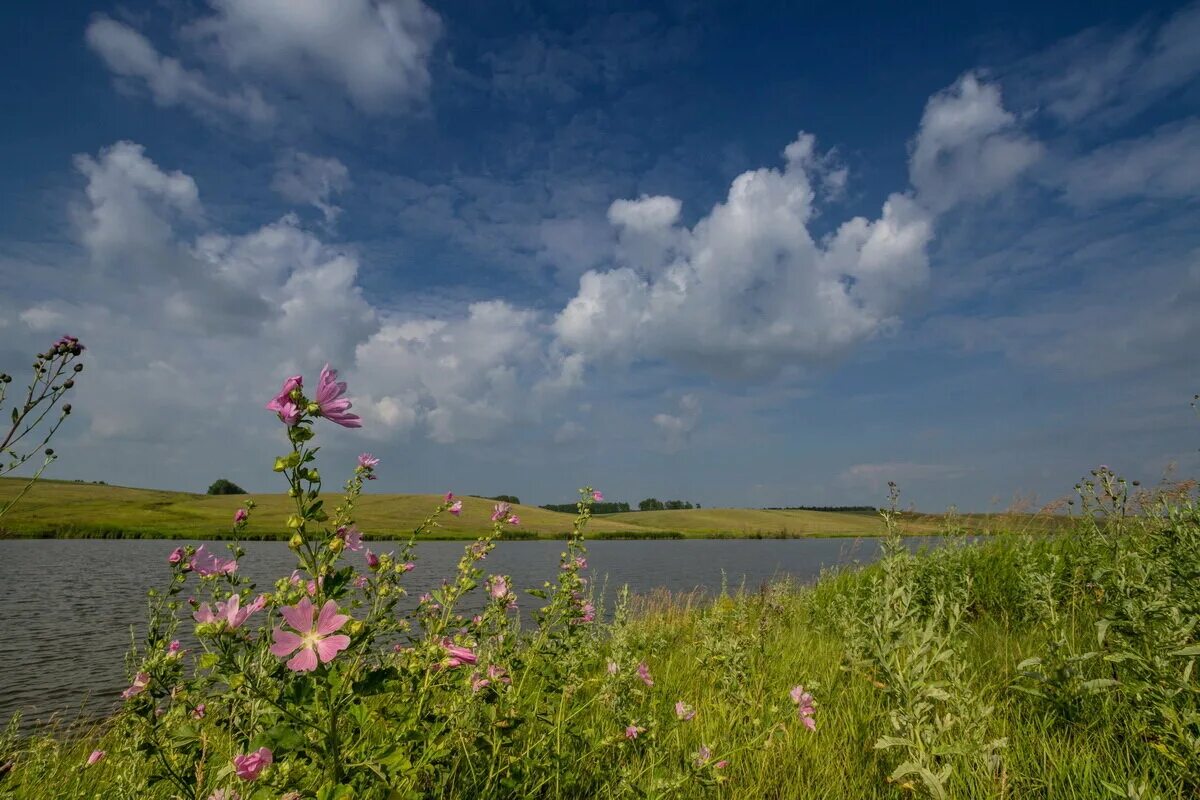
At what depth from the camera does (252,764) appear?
1519 mm

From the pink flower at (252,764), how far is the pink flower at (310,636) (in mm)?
380

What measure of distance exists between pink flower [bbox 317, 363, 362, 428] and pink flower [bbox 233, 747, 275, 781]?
0.89m

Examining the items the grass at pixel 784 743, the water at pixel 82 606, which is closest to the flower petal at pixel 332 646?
the grass at pixel 784 743

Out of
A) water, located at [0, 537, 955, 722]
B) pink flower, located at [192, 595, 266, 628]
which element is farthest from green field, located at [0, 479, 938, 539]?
pink flower, located at [192, 595, 266, 628]

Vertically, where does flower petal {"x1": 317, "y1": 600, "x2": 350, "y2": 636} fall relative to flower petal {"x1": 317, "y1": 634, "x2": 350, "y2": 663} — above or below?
above

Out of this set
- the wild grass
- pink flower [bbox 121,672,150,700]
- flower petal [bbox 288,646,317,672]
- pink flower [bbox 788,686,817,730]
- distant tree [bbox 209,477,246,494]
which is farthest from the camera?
distant tree [bbox 209,477,246,494]

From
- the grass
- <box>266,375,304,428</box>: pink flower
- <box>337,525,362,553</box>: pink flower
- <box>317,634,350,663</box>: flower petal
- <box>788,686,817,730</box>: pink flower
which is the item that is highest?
<box>266,375,304,428</box>: pink flower

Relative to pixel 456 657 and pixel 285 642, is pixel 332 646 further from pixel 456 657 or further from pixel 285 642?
pixel 456 657

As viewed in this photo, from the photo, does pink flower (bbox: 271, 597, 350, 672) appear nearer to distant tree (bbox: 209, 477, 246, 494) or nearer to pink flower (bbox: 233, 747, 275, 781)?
pink flower (bbox: 233, 747, 275, 781)

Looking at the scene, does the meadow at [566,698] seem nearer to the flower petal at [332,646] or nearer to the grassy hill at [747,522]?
the flower petal at [332,646]

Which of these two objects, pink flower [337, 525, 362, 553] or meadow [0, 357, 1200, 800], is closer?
meadow [0, 357, 1200, 800]

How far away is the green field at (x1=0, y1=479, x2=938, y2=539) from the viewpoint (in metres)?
49.3

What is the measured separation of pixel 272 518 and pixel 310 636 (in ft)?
223

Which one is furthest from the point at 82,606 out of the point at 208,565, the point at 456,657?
the point at 456,657
